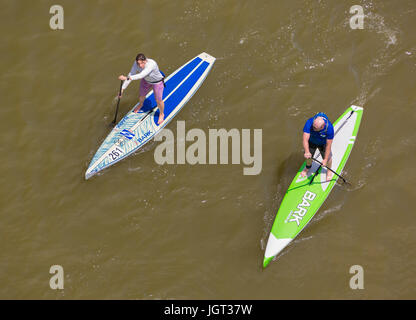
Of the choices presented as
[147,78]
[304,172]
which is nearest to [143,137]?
[147,78]

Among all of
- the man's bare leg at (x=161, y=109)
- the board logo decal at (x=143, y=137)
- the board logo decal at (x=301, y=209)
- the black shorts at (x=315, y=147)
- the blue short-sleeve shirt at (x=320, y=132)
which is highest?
the man's bare leg at (x=161, y=109)

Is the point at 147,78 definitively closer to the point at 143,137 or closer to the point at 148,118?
the point at 148,118

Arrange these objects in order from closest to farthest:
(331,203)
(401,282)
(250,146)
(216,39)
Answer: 1. (401,282)
2. (331,203)
3. (250,146)
4. (216,39)

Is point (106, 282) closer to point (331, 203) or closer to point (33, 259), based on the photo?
point (33, 259)

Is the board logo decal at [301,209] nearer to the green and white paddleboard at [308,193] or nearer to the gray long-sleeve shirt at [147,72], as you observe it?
the green and white paddleboard at [308,193]

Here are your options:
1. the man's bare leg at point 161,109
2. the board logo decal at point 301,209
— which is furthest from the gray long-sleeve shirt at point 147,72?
Result: the board logo decal at point 301,209

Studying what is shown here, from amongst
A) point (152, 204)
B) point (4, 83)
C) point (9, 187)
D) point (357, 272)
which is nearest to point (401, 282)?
point (357, 272)
